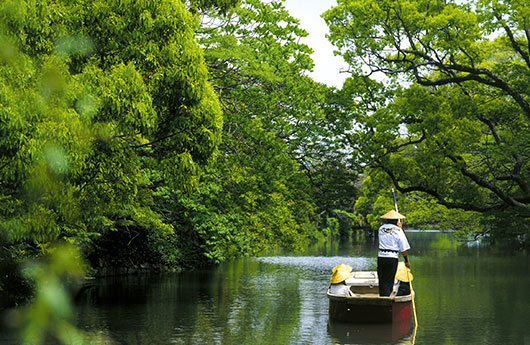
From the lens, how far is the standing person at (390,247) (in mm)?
16125

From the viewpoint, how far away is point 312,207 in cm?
2922

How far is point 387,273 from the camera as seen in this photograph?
1642 centimetres

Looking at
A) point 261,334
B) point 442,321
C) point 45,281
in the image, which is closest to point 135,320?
point 261,334

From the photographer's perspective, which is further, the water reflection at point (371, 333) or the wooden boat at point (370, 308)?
the wooden boat at point (370, 308)

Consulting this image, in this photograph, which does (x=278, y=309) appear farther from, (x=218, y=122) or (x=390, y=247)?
(x=218, y=122)

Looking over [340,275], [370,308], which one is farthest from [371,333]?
[340,275]

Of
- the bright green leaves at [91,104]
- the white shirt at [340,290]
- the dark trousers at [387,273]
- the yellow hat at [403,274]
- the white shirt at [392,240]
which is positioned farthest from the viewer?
the white shirt at [340,290]

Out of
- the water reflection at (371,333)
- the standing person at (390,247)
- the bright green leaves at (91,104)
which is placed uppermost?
the bright green leaves at (91,104)

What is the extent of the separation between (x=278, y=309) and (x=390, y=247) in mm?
5509

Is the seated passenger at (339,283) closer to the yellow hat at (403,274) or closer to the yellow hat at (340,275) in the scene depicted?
the yellow hat at (340,275)

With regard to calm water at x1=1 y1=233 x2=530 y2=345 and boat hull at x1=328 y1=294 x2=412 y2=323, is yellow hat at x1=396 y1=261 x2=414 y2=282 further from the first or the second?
calm water at x1=1 y1=233 x2=530 y2=345

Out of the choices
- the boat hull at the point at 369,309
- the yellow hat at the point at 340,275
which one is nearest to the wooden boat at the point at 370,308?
the boat hull at the point at 369,309

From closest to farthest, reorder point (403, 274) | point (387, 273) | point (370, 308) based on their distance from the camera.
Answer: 1. point (370, 308)
2. point (387, 273)
3. point (403, 274)

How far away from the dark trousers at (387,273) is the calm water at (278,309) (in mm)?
932
